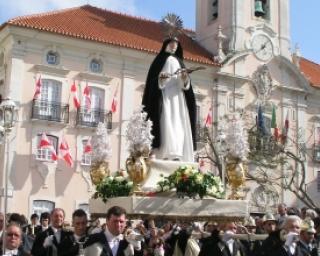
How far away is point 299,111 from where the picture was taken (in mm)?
36562

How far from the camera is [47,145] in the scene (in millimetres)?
26797

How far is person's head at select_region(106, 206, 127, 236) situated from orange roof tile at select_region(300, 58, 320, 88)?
107 feet

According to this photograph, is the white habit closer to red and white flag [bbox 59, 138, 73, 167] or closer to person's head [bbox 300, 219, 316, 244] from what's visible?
person's head [bbox 300, 219, 316, 244]

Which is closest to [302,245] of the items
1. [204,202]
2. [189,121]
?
[204,202]

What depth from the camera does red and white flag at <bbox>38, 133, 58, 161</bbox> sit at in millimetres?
26722

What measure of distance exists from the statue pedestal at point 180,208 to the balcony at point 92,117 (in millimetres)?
18979

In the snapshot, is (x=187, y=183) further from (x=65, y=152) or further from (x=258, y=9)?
(x=258, y=9)

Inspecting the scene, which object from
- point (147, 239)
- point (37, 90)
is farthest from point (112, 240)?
point (37, 90)

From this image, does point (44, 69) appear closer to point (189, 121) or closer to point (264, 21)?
point (264, 21)

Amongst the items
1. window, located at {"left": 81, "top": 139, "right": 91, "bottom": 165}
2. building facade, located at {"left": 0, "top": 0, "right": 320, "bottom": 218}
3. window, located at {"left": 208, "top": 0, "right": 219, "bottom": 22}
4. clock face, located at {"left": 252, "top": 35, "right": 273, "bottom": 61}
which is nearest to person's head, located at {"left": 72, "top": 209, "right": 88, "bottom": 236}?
building facade, located at {"left": 0, "top": 0, "right": 320, "bottom": 218}

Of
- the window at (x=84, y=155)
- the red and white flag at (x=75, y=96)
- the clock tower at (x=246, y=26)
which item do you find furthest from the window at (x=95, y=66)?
the clock tower at (x=246, y=26)

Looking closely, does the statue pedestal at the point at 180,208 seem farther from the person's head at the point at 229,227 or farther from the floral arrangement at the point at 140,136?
the floral arrangement at the point at 140,136

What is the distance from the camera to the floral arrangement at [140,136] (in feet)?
34.2

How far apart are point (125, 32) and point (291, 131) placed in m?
11.5
